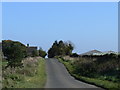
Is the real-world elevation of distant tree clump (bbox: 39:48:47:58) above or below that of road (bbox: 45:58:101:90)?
above

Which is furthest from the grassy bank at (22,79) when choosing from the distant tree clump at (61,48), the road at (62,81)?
the distant tree clump at (61,48)

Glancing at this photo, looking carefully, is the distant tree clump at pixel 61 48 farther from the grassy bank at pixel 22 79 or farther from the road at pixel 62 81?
the grassy bank at pixel 22 79

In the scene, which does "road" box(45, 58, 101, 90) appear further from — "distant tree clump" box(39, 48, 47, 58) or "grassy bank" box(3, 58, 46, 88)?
"distant tree clump" box(39, 48, 47, 58)

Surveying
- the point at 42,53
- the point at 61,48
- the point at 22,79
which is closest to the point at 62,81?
the point at 22,79

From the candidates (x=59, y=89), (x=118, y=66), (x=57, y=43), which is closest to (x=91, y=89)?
(x=59, y=89)

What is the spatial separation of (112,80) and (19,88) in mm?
9068

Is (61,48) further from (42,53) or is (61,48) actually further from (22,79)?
(22,79)

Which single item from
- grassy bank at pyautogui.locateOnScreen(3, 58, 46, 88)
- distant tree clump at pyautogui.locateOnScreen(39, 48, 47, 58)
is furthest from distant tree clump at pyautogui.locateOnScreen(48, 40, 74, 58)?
grassy bank at pyautogui.locateOnScreen(3, 58, 46, 88)

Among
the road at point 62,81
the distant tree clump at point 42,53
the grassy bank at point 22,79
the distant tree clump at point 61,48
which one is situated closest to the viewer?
the grassy bank at point 22,79

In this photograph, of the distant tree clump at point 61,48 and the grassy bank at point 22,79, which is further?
the distant tree clump at point 61,48

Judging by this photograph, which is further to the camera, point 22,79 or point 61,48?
point 61,48

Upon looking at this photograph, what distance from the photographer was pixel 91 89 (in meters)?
21.2

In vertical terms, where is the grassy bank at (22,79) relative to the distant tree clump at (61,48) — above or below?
below

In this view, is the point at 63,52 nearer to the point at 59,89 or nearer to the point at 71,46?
the point at 71,46
